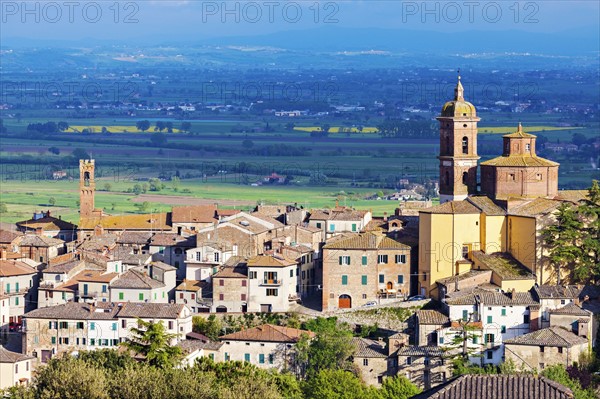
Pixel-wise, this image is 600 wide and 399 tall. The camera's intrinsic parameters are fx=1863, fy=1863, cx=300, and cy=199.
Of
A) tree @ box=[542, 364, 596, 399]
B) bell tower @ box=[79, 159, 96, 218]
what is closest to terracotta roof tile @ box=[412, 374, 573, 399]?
tree @ box=[542, 364, 596, 399]

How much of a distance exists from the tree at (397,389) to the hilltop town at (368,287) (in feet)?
1.46

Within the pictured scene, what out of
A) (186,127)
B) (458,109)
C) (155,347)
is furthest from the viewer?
(186,127)

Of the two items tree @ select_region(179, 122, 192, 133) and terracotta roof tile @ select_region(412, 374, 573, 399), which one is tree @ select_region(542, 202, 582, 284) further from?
tree @ select_region(179, 122, 192, 133)

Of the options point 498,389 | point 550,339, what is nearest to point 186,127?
point 550,339

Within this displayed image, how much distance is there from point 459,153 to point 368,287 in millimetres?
6187

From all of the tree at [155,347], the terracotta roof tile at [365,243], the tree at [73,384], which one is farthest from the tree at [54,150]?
the tree at [73,384]

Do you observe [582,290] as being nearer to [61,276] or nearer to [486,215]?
[486,215]

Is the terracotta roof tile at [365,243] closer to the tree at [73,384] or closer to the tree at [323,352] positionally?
the tree at [323,352]

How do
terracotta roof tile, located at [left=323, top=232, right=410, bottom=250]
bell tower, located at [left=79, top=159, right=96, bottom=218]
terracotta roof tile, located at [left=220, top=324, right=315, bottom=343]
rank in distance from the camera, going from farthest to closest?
bell tower, located at [left=79, top=159, right=96, bottom=218] → terracotta roof tile, located at [left=323, top=232, right=410, bottom=250] → terracotta roof tile, located at [left=220, top=324, right=315, bottom=343]

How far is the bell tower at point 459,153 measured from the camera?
60188mm

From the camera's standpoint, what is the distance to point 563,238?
183ft

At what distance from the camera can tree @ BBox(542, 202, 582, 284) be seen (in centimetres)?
5562

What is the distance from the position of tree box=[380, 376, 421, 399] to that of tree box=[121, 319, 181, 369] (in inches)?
216

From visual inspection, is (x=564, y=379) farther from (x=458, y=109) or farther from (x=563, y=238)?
(x=458, y=109)
